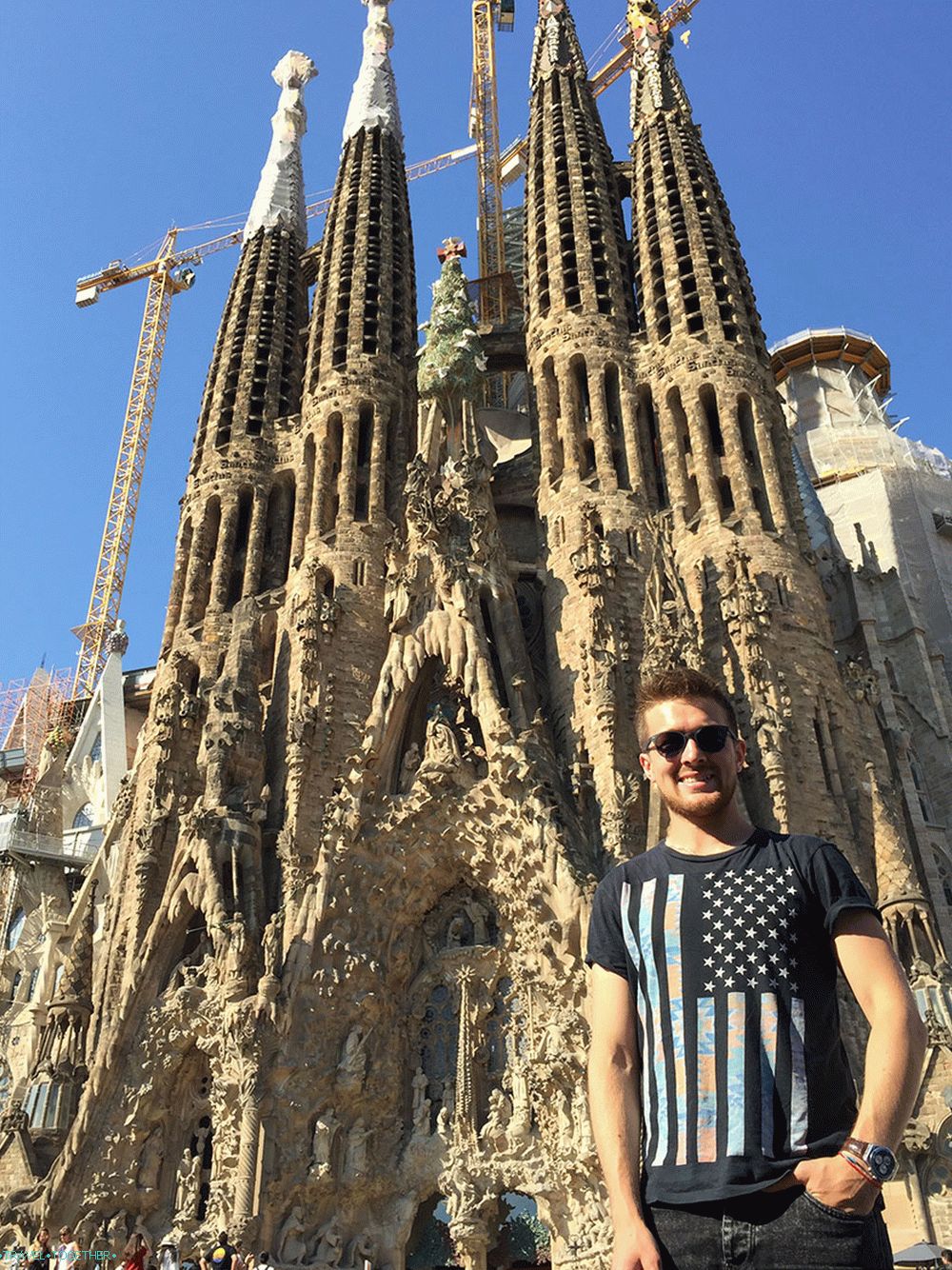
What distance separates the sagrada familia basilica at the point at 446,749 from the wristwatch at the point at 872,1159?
13.2 m

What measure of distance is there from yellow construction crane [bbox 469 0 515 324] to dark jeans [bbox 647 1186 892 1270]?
33.2 meters

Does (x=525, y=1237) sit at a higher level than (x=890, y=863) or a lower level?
lower

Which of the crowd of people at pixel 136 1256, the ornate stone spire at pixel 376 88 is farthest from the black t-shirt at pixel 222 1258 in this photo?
the ornate stone spire at pixel 376 88

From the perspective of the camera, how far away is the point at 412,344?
27.2 meters

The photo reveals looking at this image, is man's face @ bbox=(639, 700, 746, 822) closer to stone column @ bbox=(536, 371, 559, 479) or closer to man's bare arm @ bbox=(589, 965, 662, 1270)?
man's bare arm @ bbox=(589, 965, 662, 1270)

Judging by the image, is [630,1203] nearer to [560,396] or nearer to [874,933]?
[874,933]

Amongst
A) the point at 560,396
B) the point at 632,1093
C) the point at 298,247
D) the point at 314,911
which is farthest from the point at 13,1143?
the point at 298,247

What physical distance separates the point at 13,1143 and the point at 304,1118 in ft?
16.0

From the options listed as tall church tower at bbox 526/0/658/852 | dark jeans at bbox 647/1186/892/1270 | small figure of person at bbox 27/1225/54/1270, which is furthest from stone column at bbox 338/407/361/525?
dark jeans at bbox 647/1186/892/1270

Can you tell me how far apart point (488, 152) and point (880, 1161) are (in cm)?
4511

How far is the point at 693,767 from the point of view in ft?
7.81

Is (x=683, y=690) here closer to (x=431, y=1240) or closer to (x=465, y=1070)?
(x=465, y=1070)

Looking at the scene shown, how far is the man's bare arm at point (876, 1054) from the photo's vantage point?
1.94 meters

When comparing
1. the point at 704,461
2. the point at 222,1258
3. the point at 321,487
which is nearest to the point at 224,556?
the point at 321,487
